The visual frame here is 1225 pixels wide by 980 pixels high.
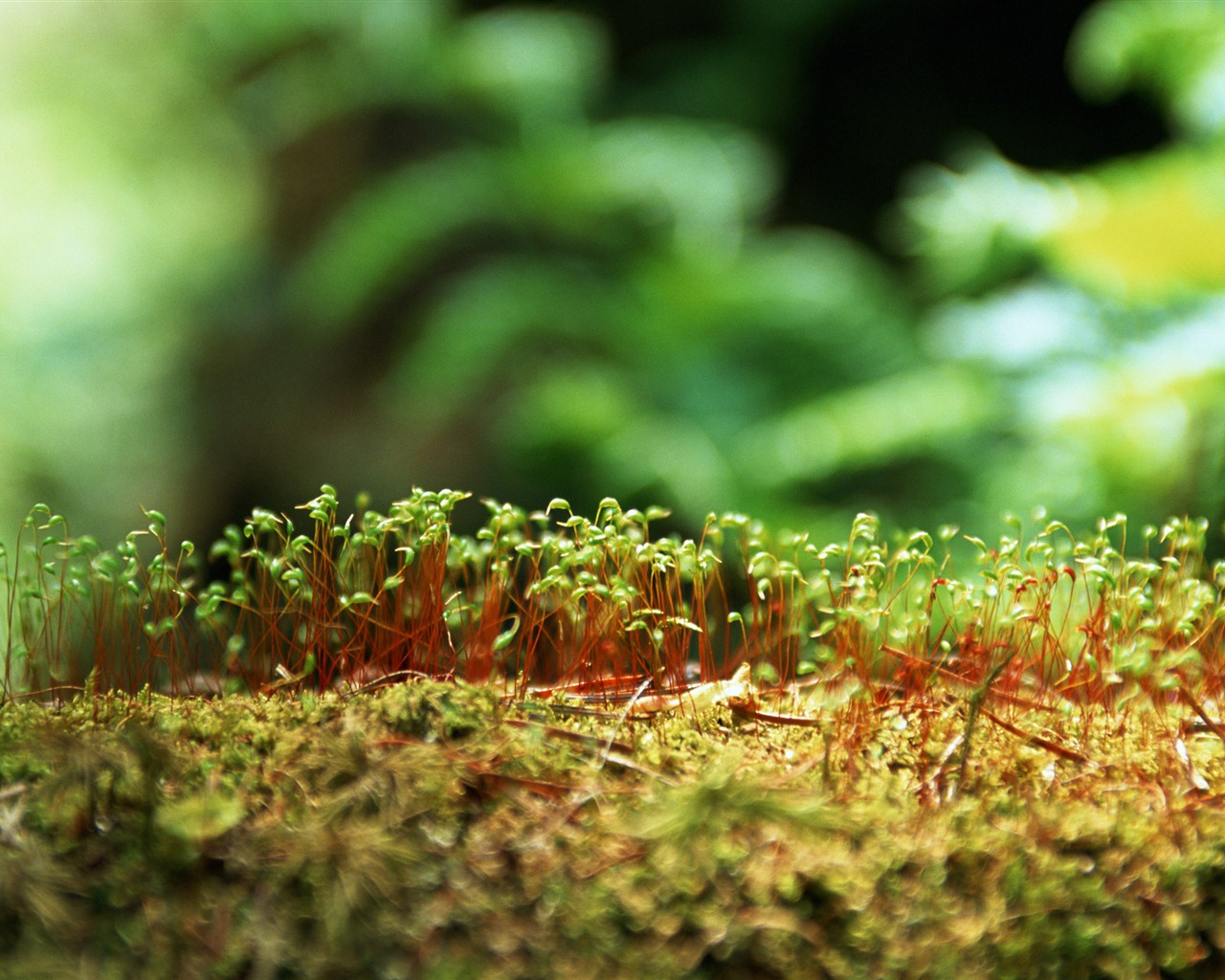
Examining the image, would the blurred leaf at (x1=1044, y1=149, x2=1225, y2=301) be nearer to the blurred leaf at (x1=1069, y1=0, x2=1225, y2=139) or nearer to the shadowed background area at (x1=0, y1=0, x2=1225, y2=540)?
the shadowed background area at (x1=0, y1=0, x2=1225, y2=540)

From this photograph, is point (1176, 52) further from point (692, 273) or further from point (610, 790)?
point (610, 790)

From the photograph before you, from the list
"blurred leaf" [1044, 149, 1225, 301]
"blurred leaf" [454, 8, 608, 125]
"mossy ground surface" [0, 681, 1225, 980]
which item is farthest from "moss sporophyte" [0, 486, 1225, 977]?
"blurred leaf" [454, 8, 608, 125]

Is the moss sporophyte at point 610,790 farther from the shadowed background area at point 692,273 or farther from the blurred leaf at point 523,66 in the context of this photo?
the blurred leaf at point 523,66

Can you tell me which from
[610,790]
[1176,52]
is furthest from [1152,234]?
[610,790]

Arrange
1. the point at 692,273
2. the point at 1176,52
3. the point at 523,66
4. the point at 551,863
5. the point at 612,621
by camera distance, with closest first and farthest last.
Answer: the point at 551,863
the point at 612,621
the point at 1176,52
the point at 692,273
the point at 523,66

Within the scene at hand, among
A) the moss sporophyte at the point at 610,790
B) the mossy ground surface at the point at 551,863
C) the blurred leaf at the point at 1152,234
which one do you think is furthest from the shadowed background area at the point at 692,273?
the mossy ground surface at the point at 551,863
